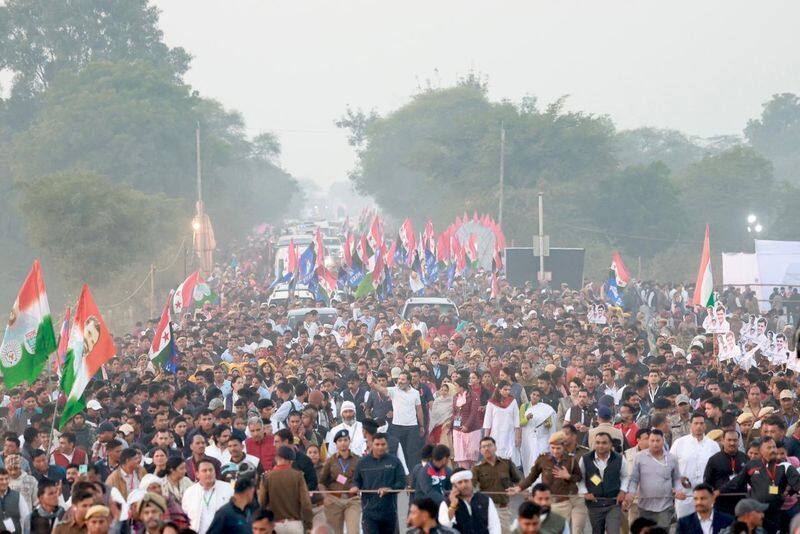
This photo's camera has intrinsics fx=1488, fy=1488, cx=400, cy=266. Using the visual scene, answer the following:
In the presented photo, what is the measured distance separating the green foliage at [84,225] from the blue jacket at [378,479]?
3344 cm

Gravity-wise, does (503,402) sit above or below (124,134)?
below

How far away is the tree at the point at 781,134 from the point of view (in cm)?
12631

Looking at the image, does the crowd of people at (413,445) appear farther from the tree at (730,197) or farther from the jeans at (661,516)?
the tree at (730,197)

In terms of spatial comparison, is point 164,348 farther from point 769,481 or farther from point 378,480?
point 769,481

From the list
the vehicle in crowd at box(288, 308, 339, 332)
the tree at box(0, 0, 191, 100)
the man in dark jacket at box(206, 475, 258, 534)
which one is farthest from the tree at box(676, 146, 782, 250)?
the man in dark jacket at box(206, 475, 258, 534)

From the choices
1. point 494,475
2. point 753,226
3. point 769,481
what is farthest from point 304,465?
point 753,226

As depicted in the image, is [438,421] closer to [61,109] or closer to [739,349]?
[739,349]

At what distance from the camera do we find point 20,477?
11.4 m

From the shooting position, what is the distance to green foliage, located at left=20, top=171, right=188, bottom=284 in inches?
1748

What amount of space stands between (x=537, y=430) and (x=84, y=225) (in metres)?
31.1

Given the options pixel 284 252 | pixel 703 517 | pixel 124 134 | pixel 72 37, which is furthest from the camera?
pixel 72 37

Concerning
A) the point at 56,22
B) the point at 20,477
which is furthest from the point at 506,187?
the point at 20,477

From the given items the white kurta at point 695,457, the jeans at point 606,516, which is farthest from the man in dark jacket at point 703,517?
the white kurta at point 695,457

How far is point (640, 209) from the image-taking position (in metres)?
63.7
